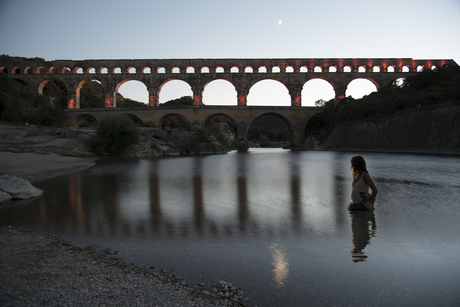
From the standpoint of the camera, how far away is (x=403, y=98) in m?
29.3

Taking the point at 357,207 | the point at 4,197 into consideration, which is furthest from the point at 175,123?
the point at 357,207

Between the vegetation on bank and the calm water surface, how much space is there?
909 inches

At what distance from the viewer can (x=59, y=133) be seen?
72.2ft

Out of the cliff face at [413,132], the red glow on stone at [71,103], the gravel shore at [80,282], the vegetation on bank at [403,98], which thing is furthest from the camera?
the red glow on stone at [71,103]

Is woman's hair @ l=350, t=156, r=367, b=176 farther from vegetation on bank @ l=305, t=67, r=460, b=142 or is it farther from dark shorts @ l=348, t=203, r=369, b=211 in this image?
vegetation on bank @ l=305, t=67, r=460, b=142

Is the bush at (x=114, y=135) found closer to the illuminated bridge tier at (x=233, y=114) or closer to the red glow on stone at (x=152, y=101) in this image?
the illuminated bridge tier at (x=233, y=114)

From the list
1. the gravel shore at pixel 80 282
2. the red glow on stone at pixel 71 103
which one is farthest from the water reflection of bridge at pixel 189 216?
the red glow on stone at pixel 71 103

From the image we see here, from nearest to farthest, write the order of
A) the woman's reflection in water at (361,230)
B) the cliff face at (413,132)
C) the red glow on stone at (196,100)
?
the woman's reflection in water at (361,230) → the cliff face at (413,132) → the red glow on stone at (196,100)

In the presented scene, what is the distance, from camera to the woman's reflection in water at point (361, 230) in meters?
3.00

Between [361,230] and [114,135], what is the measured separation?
1938cm

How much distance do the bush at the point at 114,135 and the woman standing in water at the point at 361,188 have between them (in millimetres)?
18345

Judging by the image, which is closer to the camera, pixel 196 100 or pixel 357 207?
pixel 357 207

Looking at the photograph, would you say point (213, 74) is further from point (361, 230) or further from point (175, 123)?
point (361, 230)

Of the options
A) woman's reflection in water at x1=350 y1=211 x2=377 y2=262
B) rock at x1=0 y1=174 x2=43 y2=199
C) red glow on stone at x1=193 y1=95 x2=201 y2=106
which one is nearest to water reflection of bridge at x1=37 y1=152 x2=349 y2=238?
woman's reflection in water at x1=350 y1=211 x2=377 y2=262
